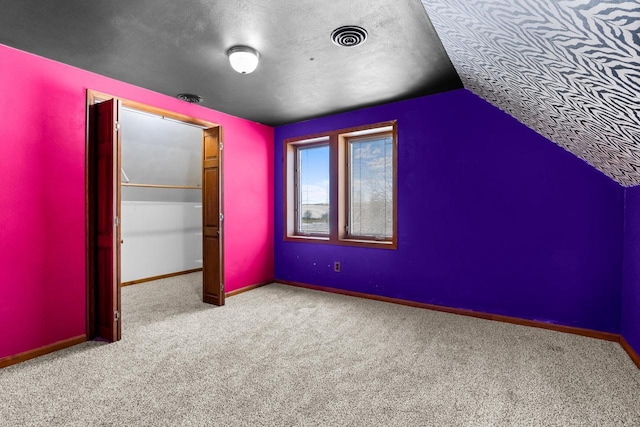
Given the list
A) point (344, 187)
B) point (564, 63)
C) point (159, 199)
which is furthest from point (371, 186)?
point (159, 199)

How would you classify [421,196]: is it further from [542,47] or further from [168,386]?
[168,386]

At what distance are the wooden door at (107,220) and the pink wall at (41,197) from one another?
0.39ft

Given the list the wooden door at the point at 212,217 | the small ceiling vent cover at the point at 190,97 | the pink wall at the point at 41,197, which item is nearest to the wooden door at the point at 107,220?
the pink wall at the point at 41,197

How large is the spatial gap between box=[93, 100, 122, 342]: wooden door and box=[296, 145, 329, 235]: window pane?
2.53m

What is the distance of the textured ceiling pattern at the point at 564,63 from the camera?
1087 mm

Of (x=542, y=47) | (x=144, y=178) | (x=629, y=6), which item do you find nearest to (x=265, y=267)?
(x=144, y=178)

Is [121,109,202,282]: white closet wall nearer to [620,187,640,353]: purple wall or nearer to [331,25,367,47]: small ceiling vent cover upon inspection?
[331,25,367,47]: small ceiling vent cover

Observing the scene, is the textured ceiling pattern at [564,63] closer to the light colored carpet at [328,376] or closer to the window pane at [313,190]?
the light colored carpet at [328,376]

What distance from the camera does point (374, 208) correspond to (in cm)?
419

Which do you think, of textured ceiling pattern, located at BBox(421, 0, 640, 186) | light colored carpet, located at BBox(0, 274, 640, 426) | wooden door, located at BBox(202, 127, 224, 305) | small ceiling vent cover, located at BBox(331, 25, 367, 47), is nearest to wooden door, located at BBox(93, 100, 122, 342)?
light colored carpet, located at BBox(0, 274, 640, 426)

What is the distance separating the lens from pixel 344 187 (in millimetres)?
4383

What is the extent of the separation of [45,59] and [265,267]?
3.31 meters

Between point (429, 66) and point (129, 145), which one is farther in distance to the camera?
point (129, 145)

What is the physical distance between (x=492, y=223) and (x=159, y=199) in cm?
489
